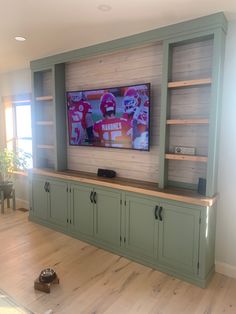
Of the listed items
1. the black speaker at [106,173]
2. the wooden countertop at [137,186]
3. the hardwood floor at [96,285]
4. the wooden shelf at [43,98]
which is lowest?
the hardwood floor at [96,285]

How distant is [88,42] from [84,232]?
93.0 inches

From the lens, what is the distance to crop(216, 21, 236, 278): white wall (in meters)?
2.36

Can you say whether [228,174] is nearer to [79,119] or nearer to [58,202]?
[79,119]

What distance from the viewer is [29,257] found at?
9.37 ft

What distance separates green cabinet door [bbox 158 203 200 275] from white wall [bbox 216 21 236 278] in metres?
0.37

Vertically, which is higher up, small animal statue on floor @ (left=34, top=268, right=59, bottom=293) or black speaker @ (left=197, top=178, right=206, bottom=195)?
black speaker @ (left=197, top=178, right=206, bottom=195)

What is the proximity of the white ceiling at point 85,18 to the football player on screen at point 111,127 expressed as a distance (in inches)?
28.4

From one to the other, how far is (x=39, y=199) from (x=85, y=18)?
2571mm

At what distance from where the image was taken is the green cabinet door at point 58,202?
340 cm

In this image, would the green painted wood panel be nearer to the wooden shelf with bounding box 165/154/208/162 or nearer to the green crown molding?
the green crown molding

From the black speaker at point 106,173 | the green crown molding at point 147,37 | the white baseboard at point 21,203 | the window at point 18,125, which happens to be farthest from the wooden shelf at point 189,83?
the white baseboard at point 21,203

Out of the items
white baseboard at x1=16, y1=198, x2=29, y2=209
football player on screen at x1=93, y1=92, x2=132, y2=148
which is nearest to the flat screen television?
football player on screen at x1=93, y1=92, x2=132, y2=148

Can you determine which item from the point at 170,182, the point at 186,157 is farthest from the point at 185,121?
the point at 170,182

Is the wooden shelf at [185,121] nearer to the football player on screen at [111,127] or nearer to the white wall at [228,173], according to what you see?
the white wall at [228,173]
